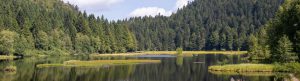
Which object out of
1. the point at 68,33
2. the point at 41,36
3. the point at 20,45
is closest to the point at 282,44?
the point at 20,45

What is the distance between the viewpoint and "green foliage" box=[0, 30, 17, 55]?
14243 cm

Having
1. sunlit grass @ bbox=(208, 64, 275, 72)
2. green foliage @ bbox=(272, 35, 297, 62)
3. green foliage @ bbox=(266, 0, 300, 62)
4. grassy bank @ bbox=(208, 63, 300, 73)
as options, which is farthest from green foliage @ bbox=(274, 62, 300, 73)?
green foliage @ bbox=(266, 0, 300, 62)

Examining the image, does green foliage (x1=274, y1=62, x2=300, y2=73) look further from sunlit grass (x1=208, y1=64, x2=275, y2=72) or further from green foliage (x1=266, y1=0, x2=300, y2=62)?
green foliage (x1=266, y1=0, x2=300, y2=62)

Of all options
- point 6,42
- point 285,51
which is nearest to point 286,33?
point 285,51

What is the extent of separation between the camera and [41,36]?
169 metres

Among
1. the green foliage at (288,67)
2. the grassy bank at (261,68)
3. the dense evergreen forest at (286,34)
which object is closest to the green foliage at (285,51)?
the dense evergreen forest at (286,34)

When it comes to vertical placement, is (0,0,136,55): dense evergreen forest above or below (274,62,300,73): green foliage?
above

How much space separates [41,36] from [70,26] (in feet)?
91.6

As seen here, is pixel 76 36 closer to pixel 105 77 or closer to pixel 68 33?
pixel 68 33

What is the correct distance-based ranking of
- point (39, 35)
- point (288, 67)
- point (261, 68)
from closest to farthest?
point (288, 67), point (261, 68), point (39, 35)

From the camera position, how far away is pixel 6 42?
142 meters

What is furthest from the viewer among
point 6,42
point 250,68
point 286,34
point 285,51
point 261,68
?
point 6,42

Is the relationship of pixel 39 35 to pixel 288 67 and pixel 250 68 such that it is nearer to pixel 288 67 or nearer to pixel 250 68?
pixel 250 68

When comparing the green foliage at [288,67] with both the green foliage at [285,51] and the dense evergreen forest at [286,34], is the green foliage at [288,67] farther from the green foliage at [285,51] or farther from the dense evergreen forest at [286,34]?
the dense evergreen forest at [286,34]
